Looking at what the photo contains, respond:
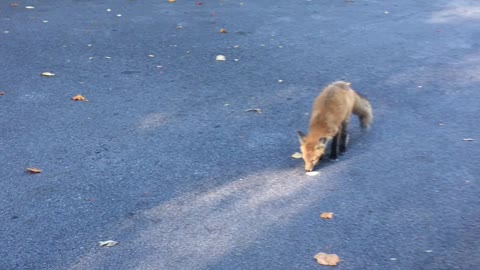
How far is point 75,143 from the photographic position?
20.4ft

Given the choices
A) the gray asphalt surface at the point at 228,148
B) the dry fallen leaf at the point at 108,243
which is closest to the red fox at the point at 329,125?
the gray asphalt surface at the point at 228,148

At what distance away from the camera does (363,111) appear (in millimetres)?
6430

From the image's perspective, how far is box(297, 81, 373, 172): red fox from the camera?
18.5ft

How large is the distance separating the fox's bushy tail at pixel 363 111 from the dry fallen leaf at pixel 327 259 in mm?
2185

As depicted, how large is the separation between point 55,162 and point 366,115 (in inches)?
104

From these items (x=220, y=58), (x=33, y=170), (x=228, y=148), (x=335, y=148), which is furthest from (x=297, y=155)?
(x=220, y=58)

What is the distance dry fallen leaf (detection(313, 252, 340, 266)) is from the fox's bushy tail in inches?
86.0

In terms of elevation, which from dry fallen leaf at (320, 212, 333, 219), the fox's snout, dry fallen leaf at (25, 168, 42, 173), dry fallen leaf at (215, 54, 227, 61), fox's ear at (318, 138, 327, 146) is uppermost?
fox's ear at (318, 138, 327, 146)

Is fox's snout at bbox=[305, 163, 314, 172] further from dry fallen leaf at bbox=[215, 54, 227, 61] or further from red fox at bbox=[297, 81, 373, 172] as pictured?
dry fallen leaf at bbox=[215, 54, 227, 61]

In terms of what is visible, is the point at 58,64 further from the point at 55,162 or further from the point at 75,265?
the point at 75,265

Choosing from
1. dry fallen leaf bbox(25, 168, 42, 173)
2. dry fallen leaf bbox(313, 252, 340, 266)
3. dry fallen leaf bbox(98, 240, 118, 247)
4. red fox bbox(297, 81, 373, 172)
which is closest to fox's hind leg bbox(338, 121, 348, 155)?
red fox bbox(297, 81, 373, 172)

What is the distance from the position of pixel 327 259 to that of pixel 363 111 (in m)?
2.34

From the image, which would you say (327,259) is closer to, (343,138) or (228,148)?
(343,138)

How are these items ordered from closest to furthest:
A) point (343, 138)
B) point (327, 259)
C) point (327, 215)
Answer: point (327, 259)
point (327, 215)
point (343, 138)
